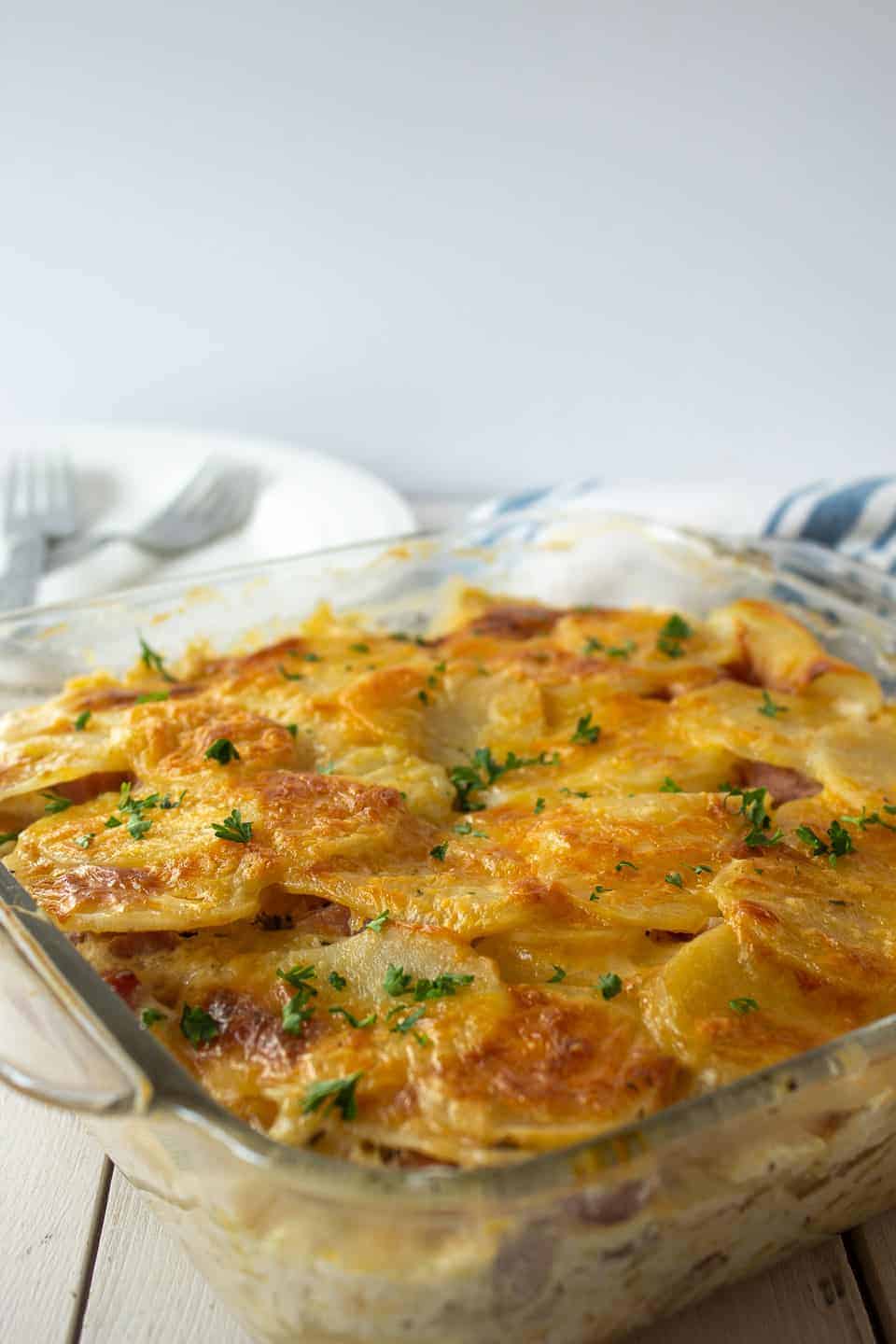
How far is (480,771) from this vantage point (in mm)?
2461

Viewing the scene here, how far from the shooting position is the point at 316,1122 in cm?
164

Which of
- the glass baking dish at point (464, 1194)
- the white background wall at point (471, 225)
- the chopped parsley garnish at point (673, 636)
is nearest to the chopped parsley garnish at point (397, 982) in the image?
the glass baking dish at point (464, 1194)

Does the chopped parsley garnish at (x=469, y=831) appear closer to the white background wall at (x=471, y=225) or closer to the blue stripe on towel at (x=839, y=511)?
the blue stripe on towel at (x=839, y=511)

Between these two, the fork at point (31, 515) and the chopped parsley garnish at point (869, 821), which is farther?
the fork at point (31, 515)

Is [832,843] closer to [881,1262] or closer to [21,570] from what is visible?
[881,1262]

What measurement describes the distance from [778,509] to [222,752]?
76.3 inches

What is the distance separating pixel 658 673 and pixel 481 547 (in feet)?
2.69

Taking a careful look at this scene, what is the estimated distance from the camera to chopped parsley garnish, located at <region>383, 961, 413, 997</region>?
183 cm

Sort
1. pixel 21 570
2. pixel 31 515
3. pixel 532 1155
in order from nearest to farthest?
pixel 532 1155 < pixel 21 570 < pixel 31 515

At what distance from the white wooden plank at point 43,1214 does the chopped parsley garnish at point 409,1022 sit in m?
0.60

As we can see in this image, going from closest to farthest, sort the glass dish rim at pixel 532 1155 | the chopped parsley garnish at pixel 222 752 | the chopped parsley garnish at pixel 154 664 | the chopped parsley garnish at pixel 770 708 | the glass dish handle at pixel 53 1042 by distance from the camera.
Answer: the glass dish rim at pixel 532 1155 < the glass dish handle at pixel 53 1042 < the chopped parsley garnish at pixel 222 752 < the chopped parsley garnish at pixel 770 708 < the chopped parsley garnish at pixel 154 664

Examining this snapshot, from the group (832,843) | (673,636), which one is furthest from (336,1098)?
(673,636)

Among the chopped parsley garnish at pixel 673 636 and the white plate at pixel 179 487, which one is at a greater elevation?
the chopped parsley garnish at pixel 673 636

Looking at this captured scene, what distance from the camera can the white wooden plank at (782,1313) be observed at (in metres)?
1.78
